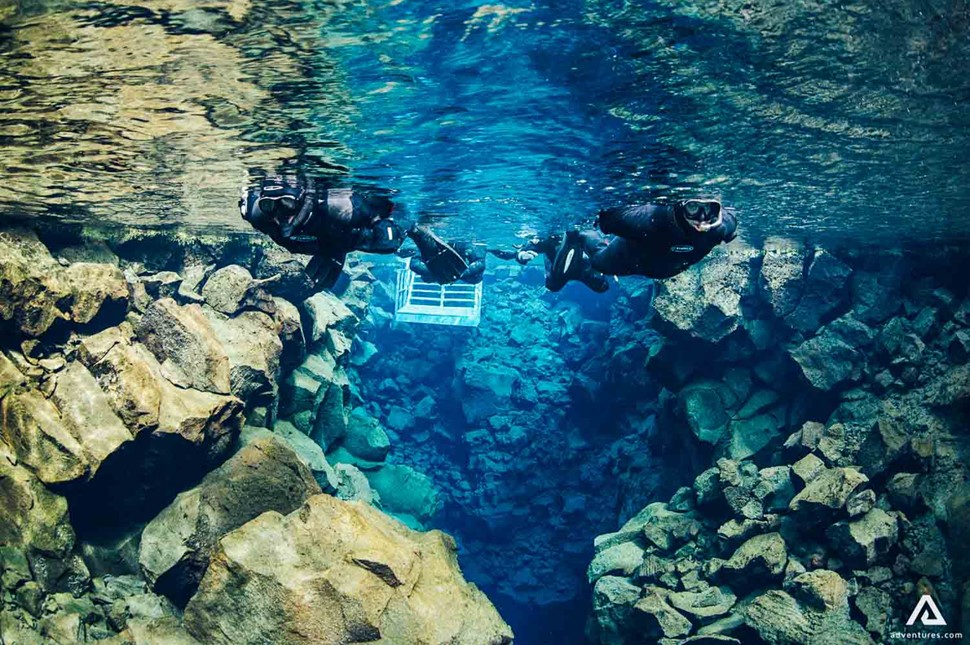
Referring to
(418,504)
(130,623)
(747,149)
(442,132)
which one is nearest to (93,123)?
(442,132)

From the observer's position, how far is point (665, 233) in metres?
5.80

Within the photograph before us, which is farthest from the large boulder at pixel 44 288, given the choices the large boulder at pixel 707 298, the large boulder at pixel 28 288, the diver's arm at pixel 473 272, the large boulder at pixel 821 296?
the large boulder at pixel 821 296

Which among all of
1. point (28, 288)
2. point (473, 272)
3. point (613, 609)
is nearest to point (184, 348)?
point (28, 288)

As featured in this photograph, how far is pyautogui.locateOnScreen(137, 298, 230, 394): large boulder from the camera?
10992mm

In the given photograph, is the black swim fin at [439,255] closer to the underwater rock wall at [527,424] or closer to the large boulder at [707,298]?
the large boulder at [707,298]

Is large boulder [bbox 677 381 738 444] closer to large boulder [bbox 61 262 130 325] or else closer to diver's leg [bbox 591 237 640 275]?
diver's leg [bbox 591 237 640 275]

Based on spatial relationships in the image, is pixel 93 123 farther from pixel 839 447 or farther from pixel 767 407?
pixel 767 407

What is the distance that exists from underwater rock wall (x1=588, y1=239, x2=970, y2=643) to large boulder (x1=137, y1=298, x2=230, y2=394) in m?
10.4

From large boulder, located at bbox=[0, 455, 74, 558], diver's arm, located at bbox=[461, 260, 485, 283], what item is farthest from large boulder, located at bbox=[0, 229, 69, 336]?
diver's arm, located at bbox=[461, 260, 485, 283]

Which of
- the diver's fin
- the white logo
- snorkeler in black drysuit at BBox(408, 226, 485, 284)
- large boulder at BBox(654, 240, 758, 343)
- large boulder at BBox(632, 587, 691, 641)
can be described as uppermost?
the diver's fin

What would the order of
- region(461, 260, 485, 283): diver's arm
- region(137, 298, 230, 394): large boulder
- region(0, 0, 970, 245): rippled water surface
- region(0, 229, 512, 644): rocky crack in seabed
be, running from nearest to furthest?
1. region(0, 0, 970, 245): rippled water surface
2. region(0, 229, 512, 644): rocky crack in seabed
3. region(137, 298, 230, 394): large boulder
4. region(461, 260, 485, 283): diver's arm

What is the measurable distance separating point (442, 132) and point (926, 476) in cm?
1215

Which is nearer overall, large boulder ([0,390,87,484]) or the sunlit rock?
large boulder ([0,390,87,484])

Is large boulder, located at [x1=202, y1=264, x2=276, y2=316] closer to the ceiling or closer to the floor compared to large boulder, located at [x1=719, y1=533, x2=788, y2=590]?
closer to the ceiling
